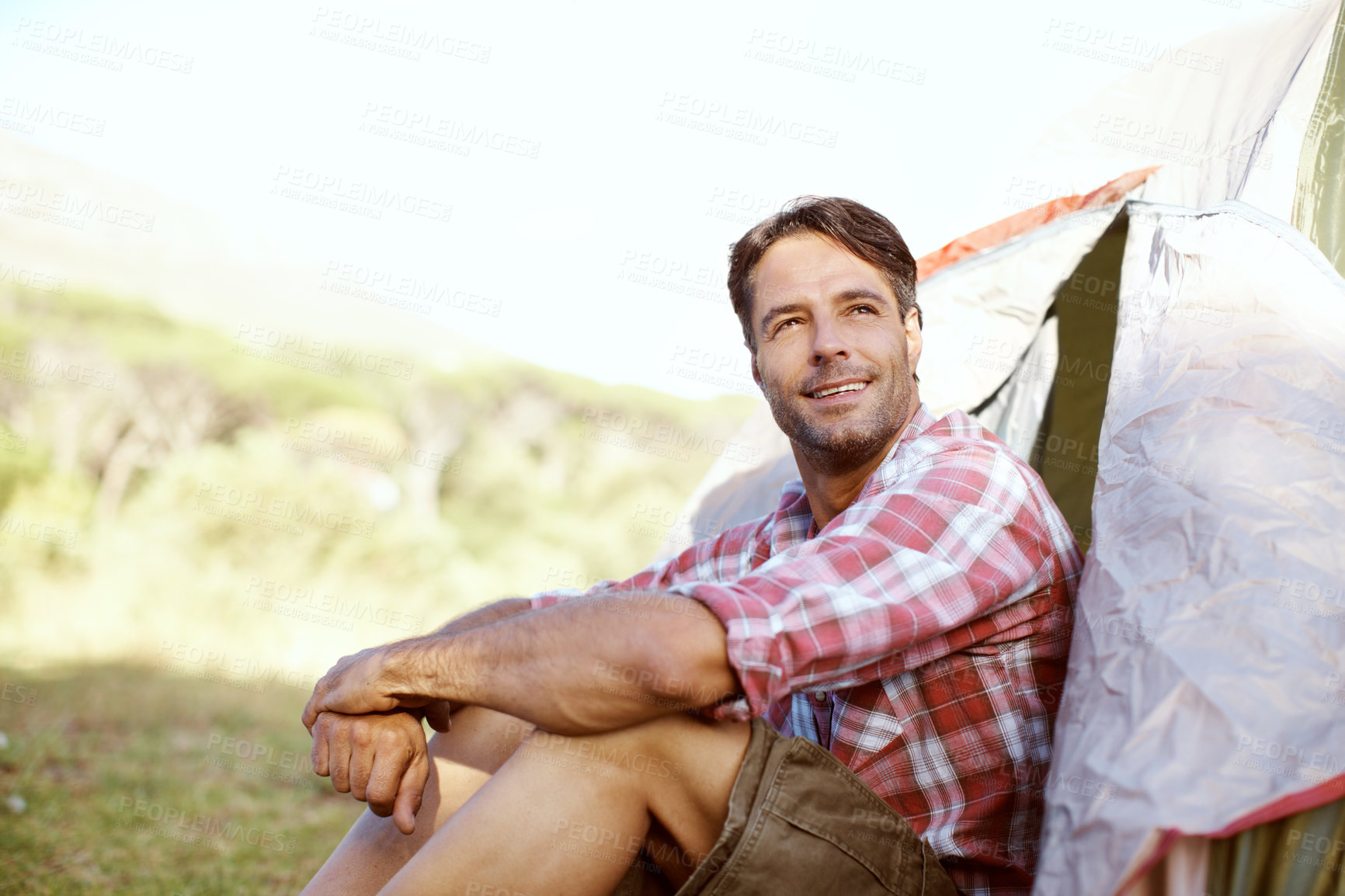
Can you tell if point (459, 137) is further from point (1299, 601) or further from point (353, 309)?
point (353, 309)

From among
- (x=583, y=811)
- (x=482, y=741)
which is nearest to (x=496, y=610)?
(x=482, y=741)

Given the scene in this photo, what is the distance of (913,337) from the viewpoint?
6.26 feet

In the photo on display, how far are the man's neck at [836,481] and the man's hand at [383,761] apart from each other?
2.88 ft

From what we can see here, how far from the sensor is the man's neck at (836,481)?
171 cm

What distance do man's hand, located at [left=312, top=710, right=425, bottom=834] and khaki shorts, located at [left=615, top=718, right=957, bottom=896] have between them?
50 centimetres

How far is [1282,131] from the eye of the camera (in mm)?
1745

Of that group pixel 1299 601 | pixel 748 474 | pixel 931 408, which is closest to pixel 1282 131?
pixel 931 408

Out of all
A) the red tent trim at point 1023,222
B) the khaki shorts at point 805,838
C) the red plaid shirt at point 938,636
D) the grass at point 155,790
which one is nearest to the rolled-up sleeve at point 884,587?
the red plaid shirt at point 938,636

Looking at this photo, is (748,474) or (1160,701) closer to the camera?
(1160,701)

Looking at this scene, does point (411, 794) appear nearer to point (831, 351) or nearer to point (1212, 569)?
point (831, 351)

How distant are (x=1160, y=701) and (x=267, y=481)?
6.03 meters

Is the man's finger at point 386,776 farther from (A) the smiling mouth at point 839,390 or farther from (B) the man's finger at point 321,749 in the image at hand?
(A) the smiling mouth at point 839,390

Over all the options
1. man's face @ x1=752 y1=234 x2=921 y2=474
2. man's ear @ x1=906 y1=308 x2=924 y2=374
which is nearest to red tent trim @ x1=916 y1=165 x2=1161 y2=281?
man's ear @ x1=906 y1=308 x2=924 y2=374

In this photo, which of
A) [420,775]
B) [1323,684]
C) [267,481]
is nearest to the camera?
[1323,684]
